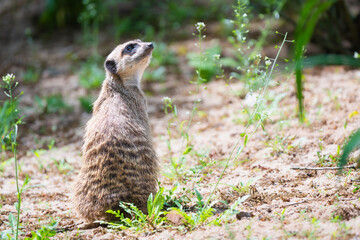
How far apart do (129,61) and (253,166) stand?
1.36 metres

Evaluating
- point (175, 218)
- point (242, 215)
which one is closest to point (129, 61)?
point (175, 218)

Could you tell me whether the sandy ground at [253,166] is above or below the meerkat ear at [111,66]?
below

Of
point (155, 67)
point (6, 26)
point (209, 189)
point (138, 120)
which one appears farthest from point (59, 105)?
point (6, 26)

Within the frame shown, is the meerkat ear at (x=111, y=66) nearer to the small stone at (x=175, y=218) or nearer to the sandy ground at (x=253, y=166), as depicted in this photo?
the sandy ground at (x=253, y=166)

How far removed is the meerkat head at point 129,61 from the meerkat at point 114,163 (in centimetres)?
29

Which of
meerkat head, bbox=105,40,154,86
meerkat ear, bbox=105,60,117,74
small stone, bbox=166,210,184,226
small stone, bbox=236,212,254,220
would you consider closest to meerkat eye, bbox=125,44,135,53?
meerkat head, bbox=105,40,154,86

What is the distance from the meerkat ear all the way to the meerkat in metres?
0.30

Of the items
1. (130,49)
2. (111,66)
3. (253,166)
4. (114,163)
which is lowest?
(253,166)

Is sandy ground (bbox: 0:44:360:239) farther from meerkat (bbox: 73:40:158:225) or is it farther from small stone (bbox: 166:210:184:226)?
meerkat (bbox: 73:40:158:225)

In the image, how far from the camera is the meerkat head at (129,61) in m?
3.61

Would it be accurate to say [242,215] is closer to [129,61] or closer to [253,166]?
Answer: [253,166]

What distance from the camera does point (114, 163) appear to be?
2.93 metres

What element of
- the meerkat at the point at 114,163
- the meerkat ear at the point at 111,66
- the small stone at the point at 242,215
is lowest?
the small stone at the point at 242,215

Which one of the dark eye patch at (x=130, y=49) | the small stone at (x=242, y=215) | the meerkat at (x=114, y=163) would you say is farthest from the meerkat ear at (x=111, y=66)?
the small stone at (x=242, y=215)
